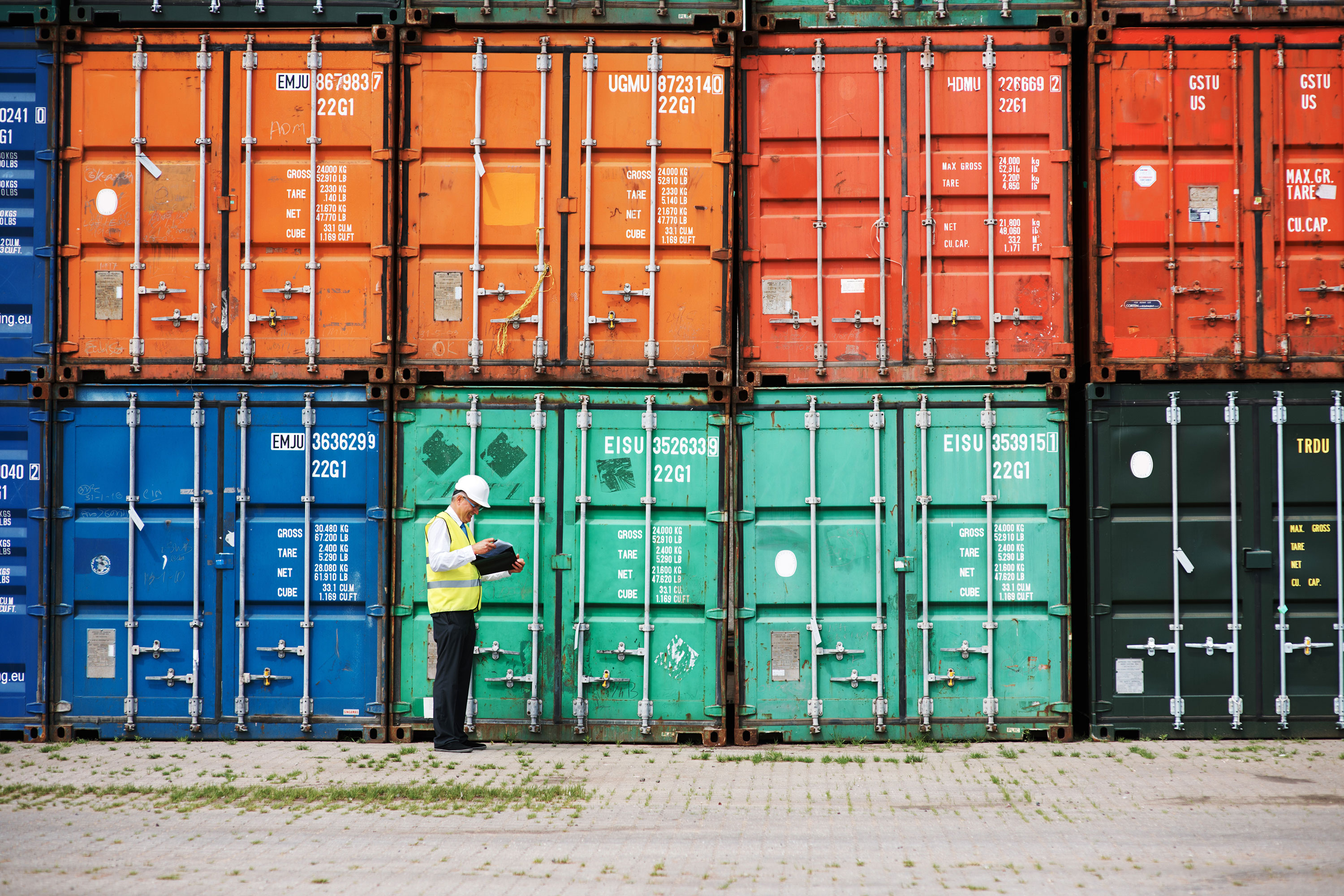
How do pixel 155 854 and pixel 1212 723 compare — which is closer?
pixel 155 854

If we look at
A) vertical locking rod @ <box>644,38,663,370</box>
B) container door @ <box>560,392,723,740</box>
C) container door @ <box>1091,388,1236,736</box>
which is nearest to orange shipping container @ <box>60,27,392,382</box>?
container door @ <box>560,392,723,740</box>

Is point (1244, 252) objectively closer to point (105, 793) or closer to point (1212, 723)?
point (1212, 723)

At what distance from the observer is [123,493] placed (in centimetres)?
947

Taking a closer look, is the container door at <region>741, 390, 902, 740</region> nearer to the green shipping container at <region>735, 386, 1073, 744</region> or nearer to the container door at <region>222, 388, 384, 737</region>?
the green shipping container at <region>735, 386, 1073, 744</region>

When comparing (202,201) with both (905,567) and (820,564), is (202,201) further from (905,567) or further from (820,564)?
(905,567)

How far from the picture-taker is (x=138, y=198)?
9.49 metres

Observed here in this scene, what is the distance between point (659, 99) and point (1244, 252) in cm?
499

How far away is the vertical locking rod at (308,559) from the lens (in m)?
9.28

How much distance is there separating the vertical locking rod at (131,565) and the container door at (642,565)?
139 inches

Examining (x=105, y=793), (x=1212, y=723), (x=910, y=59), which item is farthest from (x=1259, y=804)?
(x=105, y=793)

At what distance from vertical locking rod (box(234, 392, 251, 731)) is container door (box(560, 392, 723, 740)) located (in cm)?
261

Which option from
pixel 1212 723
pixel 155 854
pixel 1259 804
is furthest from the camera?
pixel 1212 723

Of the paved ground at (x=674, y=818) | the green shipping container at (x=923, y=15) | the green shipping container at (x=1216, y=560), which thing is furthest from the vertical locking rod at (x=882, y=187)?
the paved ground at (x=674, y=818)

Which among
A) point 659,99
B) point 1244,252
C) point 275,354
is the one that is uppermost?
point 659,99
